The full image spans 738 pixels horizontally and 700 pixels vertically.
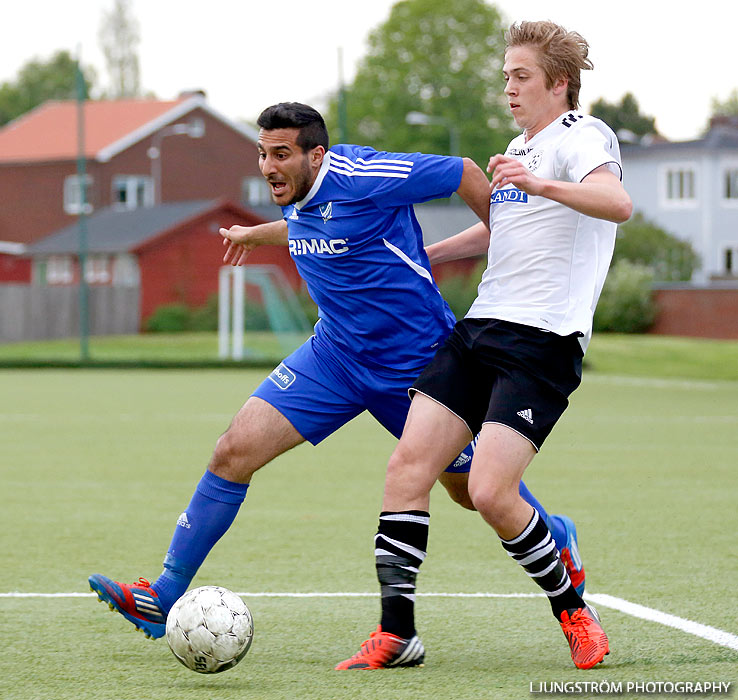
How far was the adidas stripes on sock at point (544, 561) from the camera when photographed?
15.4 feet

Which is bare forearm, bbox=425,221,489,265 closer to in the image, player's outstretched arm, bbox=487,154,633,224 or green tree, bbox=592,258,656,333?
player's outstretched arm, bbox=487,154,633,224

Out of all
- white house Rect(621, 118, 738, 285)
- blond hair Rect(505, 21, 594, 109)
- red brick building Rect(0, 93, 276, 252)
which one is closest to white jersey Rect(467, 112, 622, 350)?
blond hair Rect(505, 21, 594, 109)

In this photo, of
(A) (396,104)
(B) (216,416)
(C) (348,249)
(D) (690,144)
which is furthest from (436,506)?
(A) (396,104)

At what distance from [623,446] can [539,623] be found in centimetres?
836

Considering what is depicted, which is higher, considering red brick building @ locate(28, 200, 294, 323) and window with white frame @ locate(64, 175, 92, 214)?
window with white frame @ locate(64, 175, 92, 214)

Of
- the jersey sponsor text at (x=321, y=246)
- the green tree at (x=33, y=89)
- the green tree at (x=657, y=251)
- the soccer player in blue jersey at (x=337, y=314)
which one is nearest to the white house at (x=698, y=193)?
the green tree at (x=657, y=251)

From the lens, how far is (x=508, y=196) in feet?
15.8

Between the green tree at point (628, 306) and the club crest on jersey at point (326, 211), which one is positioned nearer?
the club crest on jersey at point (326, 211)

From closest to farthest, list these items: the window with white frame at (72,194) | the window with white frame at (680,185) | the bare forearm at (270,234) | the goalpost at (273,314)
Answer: the bare forearm at (270,234) < the goalpost at (273,314) < the window with white frame at (680,185) < the window with white frame at (72,194)

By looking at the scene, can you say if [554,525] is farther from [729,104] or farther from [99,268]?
[729,104]

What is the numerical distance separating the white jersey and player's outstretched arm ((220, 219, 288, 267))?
1184mm

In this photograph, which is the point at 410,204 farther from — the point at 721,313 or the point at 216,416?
the point at 721,313

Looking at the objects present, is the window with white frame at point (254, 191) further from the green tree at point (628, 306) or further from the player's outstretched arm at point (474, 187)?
the player's outstretched arm at point (474, 187)

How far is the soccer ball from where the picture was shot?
4520 millimetres
